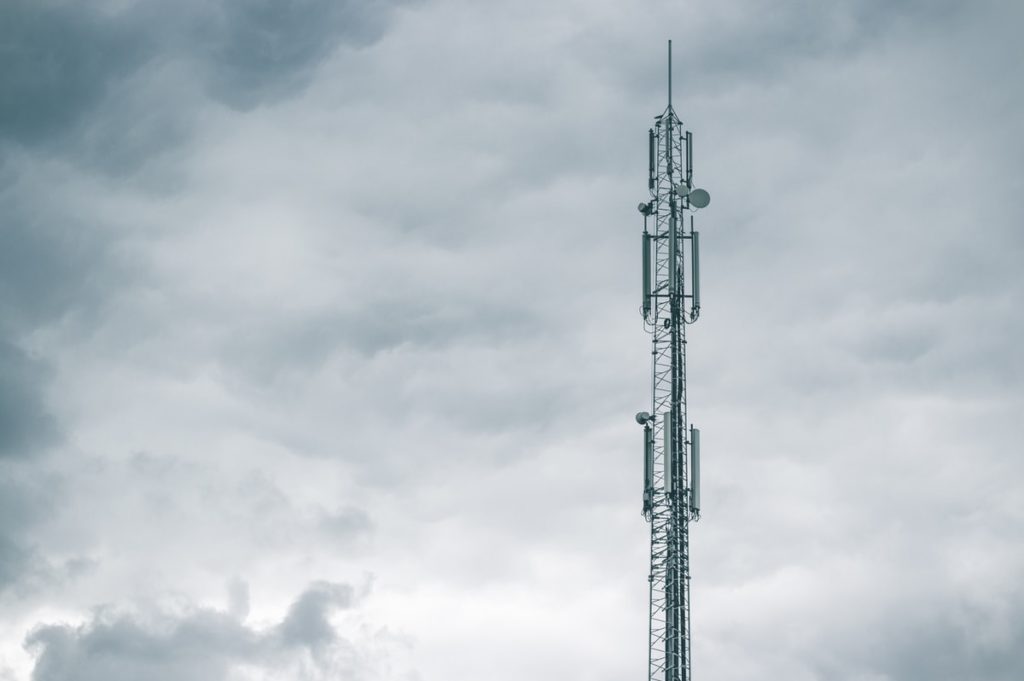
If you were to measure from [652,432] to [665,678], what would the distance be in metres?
17.4

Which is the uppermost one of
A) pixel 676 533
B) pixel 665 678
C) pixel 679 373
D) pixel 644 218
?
pixel 644 218

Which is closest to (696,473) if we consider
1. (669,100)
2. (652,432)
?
(652,432)

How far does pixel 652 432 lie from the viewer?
158750mm

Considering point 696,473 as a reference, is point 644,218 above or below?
above

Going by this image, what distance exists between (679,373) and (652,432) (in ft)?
17.9

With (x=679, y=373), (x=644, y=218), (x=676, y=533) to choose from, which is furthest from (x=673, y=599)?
(x=644, y=218)

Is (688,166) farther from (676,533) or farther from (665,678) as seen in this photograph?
(665,678)

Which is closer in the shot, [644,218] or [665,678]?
[665,678]

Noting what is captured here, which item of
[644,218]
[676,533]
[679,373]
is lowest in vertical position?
[676,533]

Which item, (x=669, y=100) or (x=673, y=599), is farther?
(x=669, y=100)

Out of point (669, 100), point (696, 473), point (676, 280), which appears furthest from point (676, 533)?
point (669, 100)

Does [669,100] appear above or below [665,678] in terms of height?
above

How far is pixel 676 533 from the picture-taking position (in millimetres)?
156750

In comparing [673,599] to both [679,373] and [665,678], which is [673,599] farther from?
[679,373]
